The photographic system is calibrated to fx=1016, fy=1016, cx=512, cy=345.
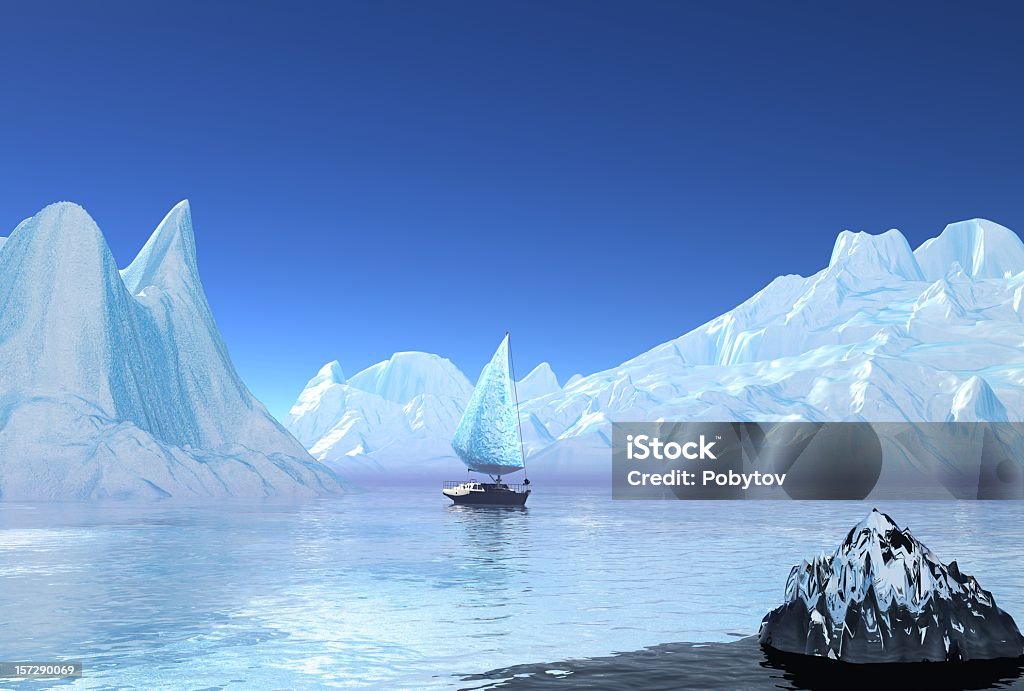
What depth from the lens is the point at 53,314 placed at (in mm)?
118188

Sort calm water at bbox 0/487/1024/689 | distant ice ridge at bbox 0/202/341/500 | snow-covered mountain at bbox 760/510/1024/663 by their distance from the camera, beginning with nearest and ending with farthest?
1. snow-covered mountain at bbox 760/510/1024/663
2. calm water at bbox 0/487/1024/689
3. distant ice ridge at bbox 0/202/341/500

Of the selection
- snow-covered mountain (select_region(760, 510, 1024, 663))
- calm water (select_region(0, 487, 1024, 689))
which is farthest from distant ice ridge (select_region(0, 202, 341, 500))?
snow-covered mountain (select_region(760, 510, 1024, 663))

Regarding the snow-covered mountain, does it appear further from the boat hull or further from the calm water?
the boat hull

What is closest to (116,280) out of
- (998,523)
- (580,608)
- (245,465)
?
(245,465)

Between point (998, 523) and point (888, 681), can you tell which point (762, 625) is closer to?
point (888, 681)

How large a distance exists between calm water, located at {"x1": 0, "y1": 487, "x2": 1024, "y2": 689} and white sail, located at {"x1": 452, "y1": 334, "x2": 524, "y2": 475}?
39.1m

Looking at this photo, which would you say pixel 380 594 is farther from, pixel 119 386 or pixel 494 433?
pixel 119 386

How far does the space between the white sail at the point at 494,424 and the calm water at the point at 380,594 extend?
39.1m

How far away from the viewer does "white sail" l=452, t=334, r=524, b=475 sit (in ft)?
342

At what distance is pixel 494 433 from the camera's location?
10575 centimetres

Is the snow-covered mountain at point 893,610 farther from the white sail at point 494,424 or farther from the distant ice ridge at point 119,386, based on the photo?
the distant ice ridge at point 119,386

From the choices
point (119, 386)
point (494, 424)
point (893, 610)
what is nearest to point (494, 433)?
point (494, 424)

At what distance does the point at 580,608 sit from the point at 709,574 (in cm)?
1049

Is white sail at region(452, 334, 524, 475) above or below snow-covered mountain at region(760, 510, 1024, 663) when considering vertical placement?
above
